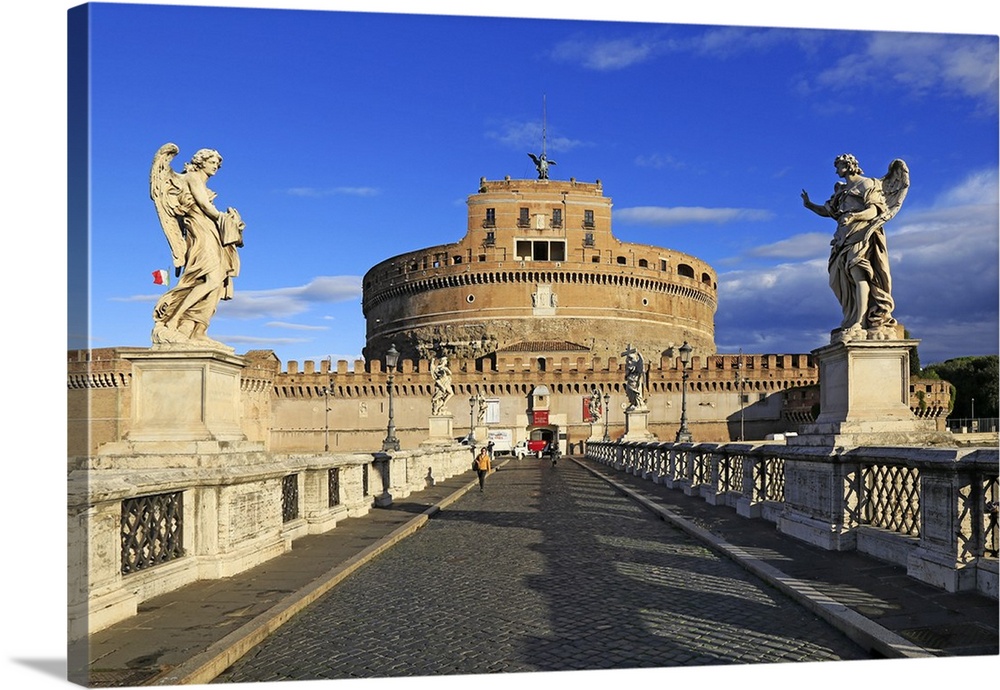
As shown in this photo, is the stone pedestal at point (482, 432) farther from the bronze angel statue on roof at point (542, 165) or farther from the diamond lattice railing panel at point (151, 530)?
the diamond lattice railing panel at point (151, 530)

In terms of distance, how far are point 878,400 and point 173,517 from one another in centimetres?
607

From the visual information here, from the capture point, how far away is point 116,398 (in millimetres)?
15203

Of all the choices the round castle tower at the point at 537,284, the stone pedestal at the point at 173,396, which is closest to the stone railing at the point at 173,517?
the stone pedestal at the point at 173,396

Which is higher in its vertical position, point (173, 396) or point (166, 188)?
point (166, 188)

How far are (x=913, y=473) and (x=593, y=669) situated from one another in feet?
12.0

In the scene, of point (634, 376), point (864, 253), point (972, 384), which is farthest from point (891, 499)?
point (972, 384)

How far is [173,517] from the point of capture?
6.60 m

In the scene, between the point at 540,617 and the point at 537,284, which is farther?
the point at 537,284

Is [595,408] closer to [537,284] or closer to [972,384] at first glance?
[537,284]

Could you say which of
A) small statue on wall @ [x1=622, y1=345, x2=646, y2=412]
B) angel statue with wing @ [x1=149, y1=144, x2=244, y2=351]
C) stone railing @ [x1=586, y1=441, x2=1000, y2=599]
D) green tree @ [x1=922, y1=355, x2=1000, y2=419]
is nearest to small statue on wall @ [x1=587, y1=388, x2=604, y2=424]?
green tree @ [x1=922, y1=355, x2=1000, y2=419]

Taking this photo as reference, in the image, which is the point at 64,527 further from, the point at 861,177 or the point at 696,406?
the point at 696,406

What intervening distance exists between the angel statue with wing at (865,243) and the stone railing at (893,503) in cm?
124

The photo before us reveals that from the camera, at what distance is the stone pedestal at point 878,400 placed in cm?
805

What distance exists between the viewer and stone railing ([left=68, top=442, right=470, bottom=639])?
16.7 feet
